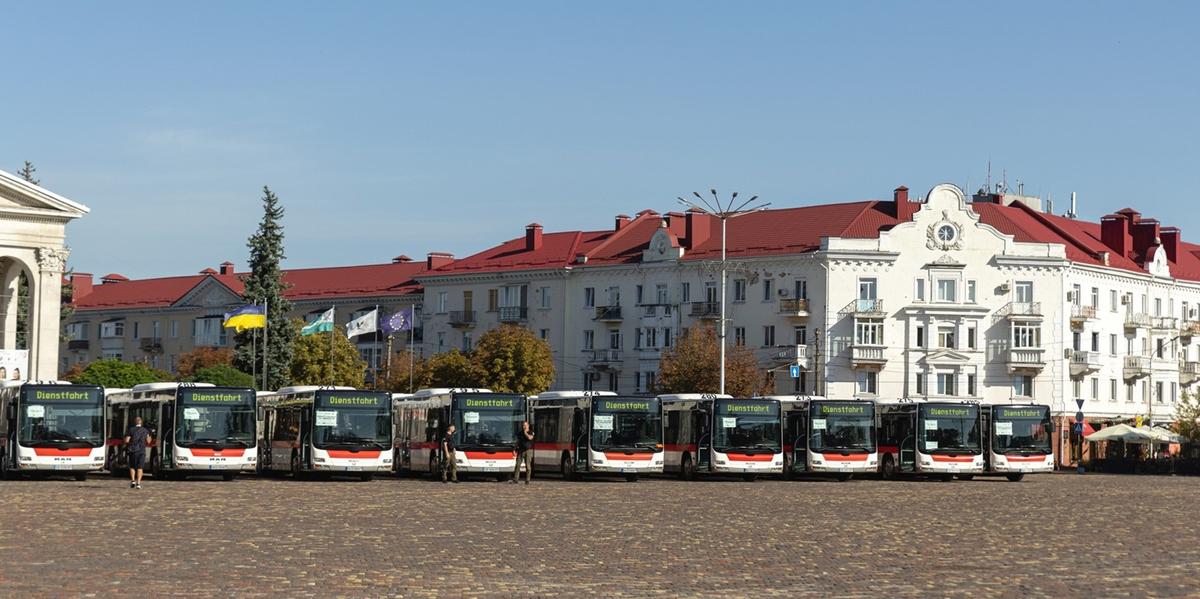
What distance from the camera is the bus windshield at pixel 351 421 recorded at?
4741 cm

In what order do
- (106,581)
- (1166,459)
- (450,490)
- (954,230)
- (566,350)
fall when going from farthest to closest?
1. (566,350)
2. (954,230)
3. (1166,459)
4. (450,490)
5. (106,581)

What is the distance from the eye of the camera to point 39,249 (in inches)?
3150

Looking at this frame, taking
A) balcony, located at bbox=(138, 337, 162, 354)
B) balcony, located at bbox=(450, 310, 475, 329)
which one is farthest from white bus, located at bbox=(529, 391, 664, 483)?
balcony, located at bbox=(138, 337, 162, 354)

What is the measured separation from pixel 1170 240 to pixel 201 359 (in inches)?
2374

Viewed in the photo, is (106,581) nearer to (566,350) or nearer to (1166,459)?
(1166,459)

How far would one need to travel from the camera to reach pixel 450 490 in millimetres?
41219

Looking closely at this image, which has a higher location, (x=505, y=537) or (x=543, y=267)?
(x=543, y=267)

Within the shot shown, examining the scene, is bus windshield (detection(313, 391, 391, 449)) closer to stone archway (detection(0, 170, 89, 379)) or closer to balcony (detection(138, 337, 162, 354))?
stone archway (detection(0, 170, 89, 379))

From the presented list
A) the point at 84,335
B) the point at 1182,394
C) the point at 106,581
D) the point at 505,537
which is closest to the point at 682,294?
the point at 1182,394

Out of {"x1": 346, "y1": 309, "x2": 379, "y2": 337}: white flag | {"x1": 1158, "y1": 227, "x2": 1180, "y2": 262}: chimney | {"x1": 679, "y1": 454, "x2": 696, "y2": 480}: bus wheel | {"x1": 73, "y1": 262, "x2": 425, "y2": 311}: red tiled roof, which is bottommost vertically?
{"x1": 679, "y1": 454, "x2": 696, "y2": 480}: bus wheel

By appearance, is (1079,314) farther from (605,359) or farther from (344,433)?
(344,433)

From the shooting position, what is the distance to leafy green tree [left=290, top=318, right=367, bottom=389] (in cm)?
→ 10156

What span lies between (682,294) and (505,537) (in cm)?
7659

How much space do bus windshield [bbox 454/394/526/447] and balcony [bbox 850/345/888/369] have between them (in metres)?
47.5
